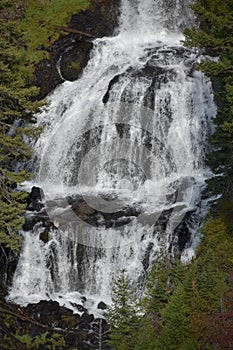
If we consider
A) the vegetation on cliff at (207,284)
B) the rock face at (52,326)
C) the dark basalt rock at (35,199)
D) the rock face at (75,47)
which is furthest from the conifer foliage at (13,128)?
the rock face at (75,47)

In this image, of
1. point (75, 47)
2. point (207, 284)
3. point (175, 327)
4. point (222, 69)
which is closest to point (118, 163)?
point (222, 69)

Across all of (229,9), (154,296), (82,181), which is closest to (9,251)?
(82,181)

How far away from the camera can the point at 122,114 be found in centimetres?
3080

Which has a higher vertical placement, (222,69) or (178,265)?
(222,69)

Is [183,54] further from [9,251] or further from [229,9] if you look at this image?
[9,251]

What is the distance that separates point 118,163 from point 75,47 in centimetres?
956

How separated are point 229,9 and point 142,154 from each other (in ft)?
31.1

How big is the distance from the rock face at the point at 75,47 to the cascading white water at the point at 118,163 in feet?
2.41

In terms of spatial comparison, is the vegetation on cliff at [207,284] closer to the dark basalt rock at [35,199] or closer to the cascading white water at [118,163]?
A: the cascading white water at [118,163]

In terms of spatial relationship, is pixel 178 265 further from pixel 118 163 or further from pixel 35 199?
pixel 118 163

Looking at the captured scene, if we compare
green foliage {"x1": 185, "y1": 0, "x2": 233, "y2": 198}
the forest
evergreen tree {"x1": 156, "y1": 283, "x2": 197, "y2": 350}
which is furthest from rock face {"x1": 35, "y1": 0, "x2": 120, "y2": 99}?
evergreen tree {"x1": 156, "y1": 283, "x2": 197, "y2": 350}

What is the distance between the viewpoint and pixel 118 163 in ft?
96.8

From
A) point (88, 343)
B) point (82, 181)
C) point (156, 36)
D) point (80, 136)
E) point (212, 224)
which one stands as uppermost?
point (156, 36)

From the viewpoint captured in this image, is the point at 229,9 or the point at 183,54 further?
the point at 183,54
